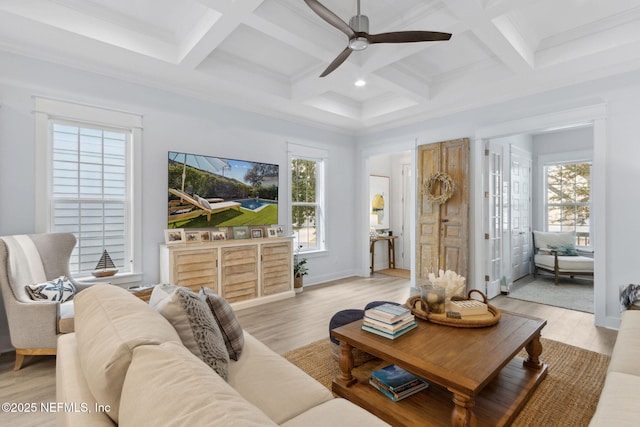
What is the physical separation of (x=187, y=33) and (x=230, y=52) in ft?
1.79

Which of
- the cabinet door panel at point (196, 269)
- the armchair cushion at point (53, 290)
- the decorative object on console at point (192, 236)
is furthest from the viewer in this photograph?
the decorative object on console at point (192, 236)

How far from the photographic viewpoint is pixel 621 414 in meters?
1.26

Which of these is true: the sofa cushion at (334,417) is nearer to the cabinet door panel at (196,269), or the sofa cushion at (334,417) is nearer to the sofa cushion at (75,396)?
the sofa cushion at (75,396)

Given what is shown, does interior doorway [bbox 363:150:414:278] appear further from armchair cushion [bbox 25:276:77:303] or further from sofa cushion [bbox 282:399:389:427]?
sofa cushion [bbox 282:399:389:427]

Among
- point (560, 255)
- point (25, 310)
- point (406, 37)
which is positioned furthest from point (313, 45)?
point (560, 255)

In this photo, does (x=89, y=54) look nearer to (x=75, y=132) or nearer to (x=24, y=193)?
(x=75, y=132)

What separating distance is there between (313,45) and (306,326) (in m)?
2.87

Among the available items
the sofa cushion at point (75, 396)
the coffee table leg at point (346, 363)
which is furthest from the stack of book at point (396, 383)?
the sofa cushion at point (75, 396)

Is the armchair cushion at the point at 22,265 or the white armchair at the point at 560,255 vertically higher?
the armchair cushion at the point at 22,265

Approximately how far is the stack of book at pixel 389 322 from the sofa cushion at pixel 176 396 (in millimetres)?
1409

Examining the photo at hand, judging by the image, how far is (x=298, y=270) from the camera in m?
4.98

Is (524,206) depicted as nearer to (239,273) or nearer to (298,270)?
(298,270)

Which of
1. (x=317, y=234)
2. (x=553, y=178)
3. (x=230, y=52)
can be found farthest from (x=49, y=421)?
(x=553, y=178)

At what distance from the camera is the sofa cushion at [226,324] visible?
1.64 m
